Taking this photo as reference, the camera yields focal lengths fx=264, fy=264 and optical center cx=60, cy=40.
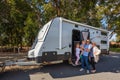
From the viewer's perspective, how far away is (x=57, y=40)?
15.0 m

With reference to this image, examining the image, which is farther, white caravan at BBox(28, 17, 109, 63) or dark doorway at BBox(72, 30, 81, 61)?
dark doorway at BBox(72, 30, 81, 61)

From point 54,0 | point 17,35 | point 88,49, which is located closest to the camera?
point 88,49

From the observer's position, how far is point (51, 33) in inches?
571

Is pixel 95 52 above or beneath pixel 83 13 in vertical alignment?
beneath

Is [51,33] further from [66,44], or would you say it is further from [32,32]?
[32,32]

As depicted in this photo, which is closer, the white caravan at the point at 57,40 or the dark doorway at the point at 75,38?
the white caravan at the point at 57,40

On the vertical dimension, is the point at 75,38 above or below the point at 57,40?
above

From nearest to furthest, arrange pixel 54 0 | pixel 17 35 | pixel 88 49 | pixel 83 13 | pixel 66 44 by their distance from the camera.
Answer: pixel 88 49 < pixel 66 44 < pixel 54 0 < pixel 83 13 < pixel 17 35

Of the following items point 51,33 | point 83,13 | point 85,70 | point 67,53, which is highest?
point 83,13

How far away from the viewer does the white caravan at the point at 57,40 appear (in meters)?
13.9

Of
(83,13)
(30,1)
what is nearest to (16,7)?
(30,1)

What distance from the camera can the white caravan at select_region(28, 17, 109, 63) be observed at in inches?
547

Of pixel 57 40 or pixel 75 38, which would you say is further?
pixel 75 38

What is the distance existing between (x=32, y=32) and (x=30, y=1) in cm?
1587
